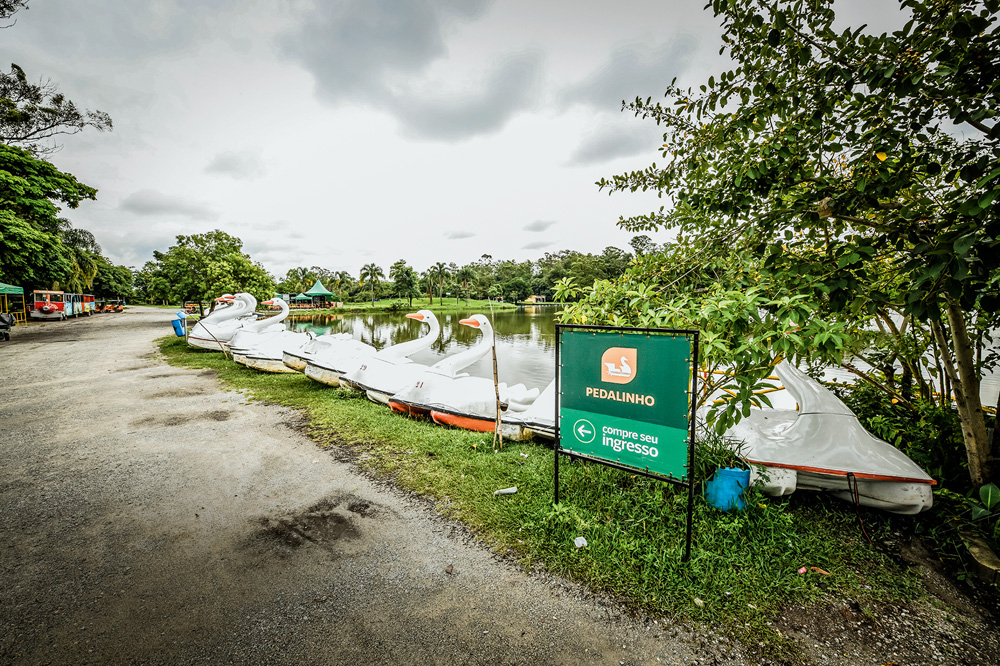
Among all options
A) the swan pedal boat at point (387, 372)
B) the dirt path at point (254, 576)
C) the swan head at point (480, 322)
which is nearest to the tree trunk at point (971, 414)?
the dirt path at point (254, 576)

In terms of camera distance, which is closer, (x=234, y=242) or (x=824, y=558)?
(x=824, y=558)

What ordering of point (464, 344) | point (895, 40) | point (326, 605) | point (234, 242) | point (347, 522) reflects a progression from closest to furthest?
point (895, 40) → point (326, 605) → point (347, 522) → point (464, 344) → point (234, 242)

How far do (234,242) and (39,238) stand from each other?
49.2 feet

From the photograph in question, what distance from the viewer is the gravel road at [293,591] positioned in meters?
1.96

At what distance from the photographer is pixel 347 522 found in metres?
3.13

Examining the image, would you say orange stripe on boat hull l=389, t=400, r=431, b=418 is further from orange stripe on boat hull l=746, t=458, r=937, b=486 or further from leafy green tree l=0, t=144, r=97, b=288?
leafy green tree l=0, t=144, r=97, b=288

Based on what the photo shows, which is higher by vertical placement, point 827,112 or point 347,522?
point 827,112

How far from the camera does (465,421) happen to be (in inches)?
202

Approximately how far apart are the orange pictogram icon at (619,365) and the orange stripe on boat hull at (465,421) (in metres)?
2.50

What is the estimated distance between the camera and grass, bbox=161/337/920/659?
2.28m

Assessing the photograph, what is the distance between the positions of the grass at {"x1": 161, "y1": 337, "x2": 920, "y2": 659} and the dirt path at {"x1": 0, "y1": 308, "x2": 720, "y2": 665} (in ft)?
0.69

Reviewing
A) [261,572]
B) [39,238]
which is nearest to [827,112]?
[261,572]

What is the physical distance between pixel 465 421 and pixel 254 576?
2.91 m

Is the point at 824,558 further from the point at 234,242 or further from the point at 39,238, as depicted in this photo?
the point at 234,242
